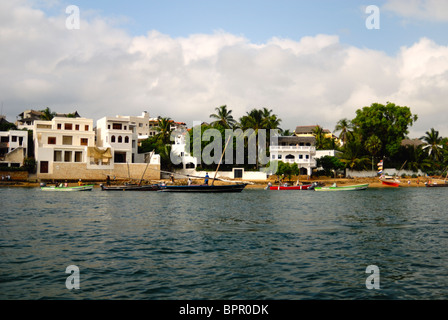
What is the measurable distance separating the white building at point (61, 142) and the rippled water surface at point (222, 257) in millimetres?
42405

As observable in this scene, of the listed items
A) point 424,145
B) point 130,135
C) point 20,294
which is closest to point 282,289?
point 20,294

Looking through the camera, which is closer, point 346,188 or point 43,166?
point 346,188

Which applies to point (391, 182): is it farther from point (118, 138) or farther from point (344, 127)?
point (118, 138)

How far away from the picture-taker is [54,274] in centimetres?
1162

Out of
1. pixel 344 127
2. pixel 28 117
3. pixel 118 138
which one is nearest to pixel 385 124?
pixel 344 127

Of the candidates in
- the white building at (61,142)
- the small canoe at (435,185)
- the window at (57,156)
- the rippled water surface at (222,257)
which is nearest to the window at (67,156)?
the white building at (61,142)

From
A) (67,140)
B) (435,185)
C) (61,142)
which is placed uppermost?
(67,140)

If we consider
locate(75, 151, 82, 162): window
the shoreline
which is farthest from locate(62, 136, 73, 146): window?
the shoreline

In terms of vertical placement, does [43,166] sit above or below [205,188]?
above

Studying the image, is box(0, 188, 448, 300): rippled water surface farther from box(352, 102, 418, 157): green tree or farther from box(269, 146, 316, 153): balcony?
box(352, 102, 418, 157): green tree

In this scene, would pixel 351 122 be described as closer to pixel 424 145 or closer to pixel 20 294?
pixel 424 145

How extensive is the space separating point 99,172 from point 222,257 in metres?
56.3

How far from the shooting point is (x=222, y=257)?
1395 centimetres
